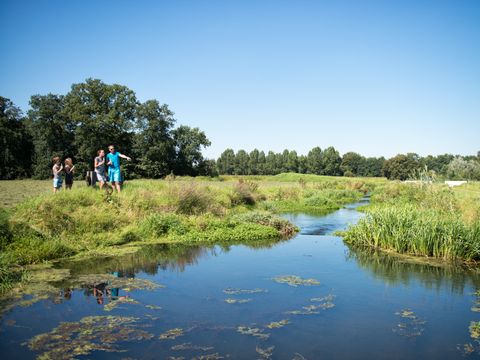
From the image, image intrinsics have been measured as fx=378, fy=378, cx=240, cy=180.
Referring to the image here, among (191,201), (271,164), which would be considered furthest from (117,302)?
(271,164)

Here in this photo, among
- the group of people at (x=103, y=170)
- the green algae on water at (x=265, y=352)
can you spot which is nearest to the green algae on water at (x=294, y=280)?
the green algae on water at (x=265, y=352)

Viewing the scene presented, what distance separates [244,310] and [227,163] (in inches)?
4683

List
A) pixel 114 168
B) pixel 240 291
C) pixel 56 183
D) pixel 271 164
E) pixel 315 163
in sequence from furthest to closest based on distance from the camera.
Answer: pixel 271 164, pixel 315 163, pixel 114 168, pixel 56 183, pixel 240 291

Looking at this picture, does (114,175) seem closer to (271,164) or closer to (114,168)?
(114,168)

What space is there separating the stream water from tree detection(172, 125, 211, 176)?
169ft

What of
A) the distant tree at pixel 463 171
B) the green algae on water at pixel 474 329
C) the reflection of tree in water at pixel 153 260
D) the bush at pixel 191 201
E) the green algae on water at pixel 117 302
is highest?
the distant tree at pixel 463 171

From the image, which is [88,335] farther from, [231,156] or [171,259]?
[231,156]

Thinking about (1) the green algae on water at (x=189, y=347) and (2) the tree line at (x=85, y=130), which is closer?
(1) the green algae on water at (x=189, y=347)

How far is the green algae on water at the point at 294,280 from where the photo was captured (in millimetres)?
10363

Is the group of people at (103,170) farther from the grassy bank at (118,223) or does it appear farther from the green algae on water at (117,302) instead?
the green algae on water at (117,302)

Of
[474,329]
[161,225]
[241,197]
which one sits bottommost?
[474,329]

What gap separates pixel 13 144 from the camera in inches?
2133

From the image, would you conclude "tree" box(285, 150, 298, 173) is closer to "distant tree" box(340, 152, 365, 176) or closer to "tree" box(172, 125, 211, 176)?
"distant tree" box(340, 152, 365, 176)

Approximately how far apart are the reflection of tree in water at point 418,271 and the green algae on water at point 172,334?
651 centimetres
